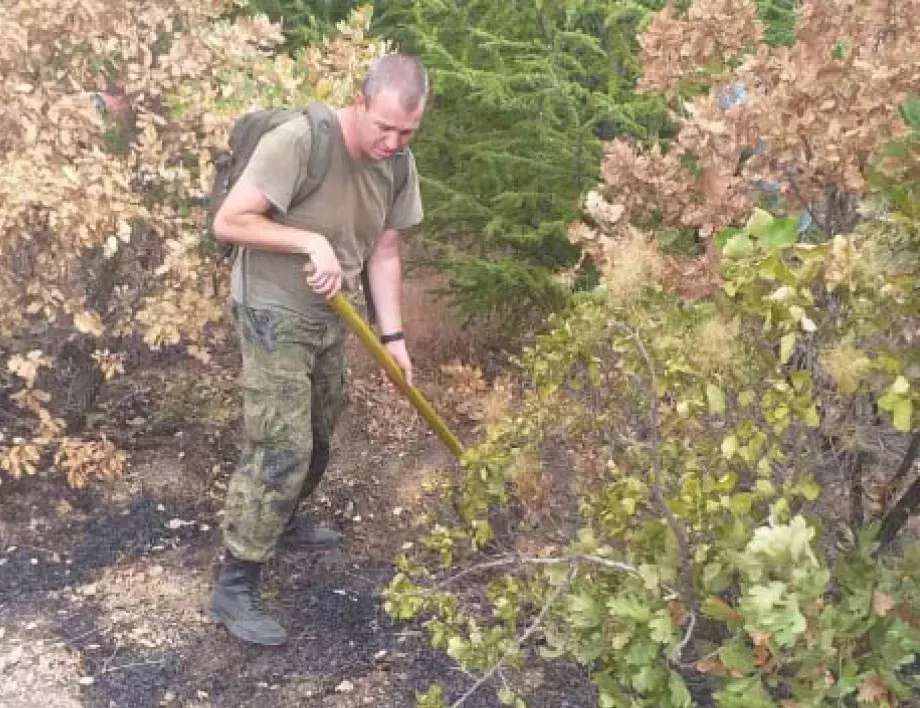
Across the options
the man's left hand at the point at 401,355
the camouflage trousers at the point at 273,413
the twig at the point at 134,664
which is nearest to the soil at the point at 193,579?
the twig at the point at 134,664

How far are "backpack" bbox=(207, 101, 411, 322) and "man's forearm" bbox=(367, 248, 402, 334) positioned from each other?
0.82 ft

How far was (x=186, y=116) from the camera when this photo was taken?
3.95 m

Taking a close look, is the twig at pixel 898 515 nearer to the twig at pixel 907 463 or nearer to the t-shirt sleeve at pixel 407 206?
the twig at pixel 907 463

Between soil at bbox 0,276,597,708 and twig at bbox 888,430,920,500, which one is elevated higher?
twig at bbox 888,430,920,500

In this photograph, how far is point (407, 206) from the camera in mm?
3375

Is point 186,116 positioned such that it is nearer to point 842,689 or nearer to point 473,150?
point 473,150

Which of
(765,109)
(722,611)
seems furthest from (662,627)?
(765,109)

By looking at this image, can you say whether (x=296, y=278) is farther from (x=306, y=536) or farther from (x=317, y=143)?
(x=306, y=536)

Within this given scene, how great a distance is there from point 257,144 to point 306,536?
1.58 metres

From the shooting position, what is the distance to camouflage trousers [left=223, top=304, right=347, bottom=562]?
→ 323cm

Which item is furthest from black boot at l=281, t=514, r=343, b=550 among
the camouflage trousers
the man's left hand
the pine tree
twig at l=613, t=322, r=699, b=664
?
twig at l=613, t=322, r=699, b=664

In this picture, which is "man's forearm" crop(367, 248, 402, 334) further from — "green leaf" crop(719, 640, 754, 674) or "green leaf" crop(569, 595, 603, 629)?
"green leaf" crop(719, 640, 754, 674)

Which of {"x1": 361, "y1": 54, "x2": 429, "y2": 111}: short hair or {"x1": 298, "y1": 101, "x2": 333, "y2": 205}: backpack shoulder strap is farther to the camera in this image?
{"x1": 298, "y1": 101, "x2": 333, "y2": 205}: backpack shoulder strap

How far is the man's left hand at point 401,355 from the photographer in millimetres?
3449
